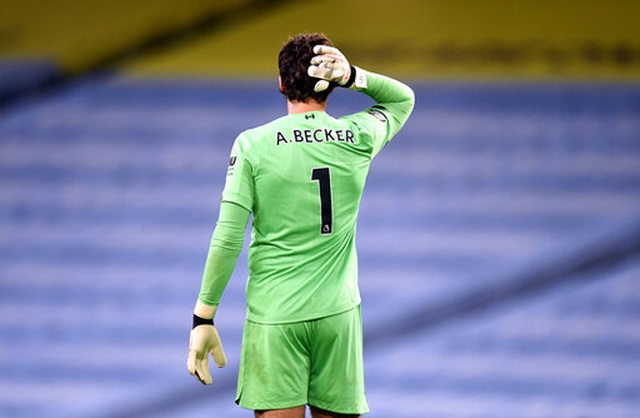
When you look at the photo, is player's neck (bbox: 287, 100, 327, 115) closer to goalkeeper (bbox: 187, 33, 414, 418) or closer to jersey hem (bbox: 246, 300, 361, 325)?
goalkeeper (bbox: 187, 33, 414, 418)

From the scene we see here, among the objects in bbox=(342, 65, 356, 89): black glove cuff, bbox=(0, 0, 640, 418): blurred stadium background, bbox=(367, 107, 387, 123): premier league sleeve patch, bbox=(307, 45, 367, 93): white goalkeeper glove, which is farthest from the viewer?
bbox=(0, 0, 640, 418): blurred stadium background

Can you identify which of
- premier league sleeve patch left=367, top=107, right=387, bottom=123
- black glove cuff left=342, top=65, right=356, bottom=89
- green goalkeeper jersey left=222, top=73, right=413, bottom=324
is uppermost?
black glove cuff left=342, top=65, right=356, bottom=89

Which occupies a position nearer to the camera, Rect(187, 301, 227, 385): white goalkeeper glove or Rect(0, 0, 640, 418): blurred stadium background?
Rect(187, 301, 227, 385): white goalkeeper glove

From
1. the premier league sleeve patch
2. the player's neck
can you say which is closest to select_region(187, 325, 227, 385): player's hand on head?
the player's neck

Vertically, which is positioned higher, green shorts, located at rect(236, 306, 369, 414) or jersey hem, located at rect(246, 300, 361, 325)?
jersey hem, located at rect(246, 300, 361, 325)

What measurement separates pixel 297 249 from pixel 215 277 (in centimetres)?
20

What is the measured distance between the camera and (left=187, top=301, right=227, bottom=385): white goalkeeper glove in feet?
8.71

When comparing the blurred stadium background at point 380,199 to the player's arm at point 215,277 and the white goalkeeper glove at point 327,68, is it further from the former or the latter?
the white goalkeeper glove at point 327,68

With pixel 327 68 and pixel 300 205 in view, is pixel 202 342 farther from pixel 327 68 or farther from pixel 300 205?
pixel 327 68

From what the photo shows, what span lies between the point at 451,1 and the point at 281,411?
4.09 metres

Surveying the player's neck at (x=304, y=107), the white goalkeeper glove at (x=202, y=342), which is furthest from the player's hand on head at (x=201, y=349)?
the player's neck at (x=304, y=107)

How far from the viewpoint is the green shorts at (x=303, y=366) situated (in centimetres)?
268

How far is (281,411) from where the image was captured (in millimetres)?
2680

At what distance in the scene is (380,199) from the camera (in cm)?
642
